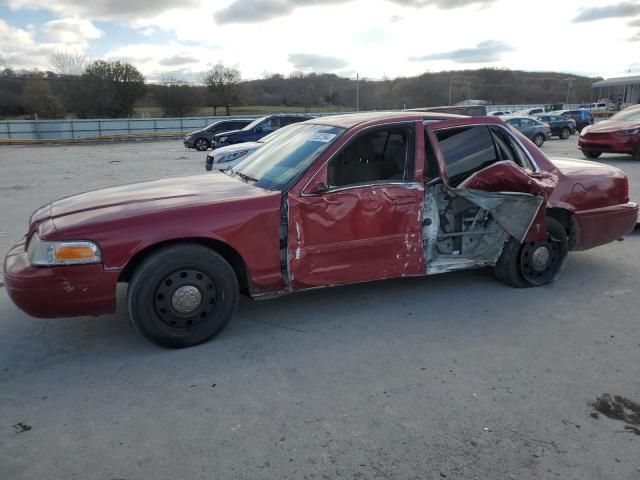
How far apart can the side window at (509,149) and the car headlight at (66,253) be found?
359cm

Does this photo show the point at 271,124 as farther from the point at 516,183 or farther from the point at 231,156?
the point at 516,183

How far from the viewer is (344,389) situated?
3180 millimetres

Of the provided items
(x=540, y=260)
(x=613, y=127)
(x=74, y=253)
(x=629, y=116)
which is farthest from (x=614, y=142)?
(x=74, y=253)

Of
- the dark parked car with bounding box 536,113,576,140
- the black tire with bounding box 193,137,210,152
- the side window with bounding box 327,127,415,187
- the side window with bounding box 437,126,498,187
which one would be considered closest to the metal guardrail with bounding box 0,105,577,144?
the black tire with bounding box 193,137,210,152

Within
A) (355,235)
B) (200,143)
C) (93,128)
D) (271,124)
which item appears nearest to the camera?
(355,235)

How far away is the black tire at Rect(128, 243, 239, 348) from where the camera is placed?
3.54 meters

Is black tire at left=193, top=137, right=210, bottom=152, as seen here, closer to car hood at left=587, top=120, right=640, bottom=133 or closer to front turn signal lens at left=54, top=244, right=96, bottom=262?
car hood at left=587, top=120, right=640, bottom=133

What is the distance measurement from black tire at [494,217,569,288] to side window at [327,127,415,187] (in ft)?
4.37

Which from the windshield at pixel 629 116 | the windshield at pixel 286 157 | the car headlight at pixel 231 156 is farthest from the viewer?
the windshield at pixel 629 116

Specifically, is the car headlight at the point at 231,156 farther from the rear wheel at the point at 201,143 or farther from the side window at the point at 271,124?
the rear wheel at the point at 201,143

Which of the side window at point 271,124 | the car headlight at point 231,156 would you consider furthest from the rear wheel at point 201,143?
the car headlight at point 231,156

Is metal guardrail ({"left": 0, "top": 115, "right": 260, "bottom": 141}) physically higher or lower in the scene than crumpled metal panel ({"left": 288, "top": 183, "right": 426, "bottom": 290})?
higher

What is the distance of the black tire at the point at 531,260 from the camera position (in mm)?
4785

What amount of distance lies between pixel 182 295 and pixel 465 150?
279cm
